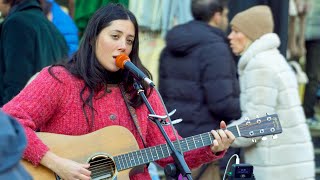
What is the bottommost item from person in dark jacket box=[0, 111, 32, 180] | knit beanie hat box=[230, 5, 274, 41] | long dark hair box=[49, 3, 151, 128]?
knit beanie hat box=[230, 5, 274, 41]

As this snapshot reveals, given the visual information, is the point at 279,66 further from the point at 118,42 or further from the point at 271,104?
the point at 118,42

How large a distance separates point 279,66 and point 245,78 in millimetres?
227

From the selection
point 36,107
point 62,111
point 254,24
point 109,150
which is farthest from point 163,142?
point 254,24

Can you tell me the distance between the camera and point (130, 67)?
393cm

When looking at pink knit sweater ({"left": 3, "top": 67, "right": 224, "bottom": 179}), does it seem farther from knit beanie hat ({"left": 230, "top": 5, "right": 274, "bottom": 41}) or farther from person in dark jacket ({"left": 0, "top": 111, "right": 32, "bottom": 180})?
knit beanie hat ({"left": 230, "top": 5, "right": 274, "bottom": 41})

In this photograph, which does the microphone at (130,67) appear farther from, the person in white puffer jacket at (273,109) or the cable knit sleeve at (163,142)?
the person in white puffer jacket at (273,109)

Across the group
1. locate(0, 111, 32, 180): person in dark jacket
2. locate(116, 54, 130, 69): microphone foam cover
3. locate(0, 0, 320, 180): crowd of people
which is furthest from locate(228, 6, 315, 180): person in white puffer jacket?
locate(0, 111, 32, 180): person in dark jacket

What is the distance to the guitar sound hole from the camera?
4176mm

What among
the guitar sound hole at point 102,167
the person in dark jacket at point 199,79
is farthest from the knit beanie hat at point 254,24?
the guitar sound hole at point 102,167

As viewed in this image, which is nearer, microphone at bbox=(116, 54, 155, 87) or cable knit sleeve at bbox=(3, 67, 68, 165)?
microphone at bbox=(116, 54, 155, 87)

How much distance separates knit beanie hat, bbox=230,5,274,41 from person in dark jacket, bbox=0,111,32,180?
11.2 feet

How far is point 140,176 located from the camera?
4270mm

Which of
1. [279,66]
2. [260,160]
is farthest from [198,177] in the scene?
[279,66]

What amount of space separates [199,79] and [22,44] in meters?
1.18
